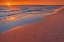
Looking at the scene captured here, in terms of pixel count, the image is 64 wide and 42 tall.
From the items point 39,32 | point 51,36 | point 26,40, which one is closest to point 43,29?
point 39,32

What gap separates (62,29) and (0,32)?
2557 millimetres

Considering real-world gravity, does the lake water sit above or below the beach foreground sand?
below

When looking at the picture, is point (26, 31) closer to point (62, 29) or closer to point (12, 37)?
point (12, 37)

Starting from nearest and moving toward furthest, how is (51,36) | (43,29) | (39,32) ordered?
(51,36) < (39,32) < (43,29)

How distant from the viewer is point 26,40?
17.9ft

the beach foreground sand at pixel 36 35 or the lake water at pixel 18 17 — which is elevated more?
the beach foreground sand at pixel 36 35

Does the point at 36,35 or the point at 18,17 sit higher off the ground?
the point at 36,35

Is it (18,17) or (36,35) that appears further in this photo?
(18,17)

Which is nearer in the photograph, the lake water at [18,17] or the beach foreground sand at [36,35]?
the beach foreground sand at [36,35]

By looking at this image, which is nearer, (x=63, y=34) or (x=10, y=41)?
(x=10, y=41)

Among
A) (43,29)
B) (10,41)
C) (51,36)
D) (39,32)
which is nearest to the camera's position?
(10,41)

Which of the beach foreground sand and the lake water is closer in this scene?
the beach foreground sand

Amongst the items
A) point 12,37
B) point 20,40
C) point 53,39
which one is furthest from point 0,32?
point 53,39

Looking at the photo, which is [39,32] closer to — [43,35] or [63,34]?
[43,35]
